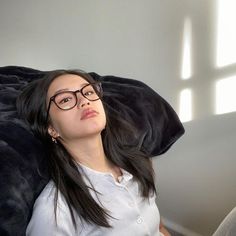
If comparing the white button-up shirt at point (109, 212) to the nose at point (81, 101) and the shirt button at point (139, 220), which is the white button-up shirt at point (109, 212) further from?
the nose at point (81, 101)

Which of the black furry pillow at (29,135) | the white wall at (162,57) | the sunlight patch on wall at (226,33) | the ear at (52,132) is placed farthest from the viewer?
the white wall at (162,57)

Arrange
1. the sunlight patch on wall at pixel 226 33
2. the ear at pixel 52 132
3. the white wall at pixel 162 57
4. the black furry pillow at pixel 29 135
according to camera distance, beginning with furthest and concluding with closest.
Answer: the white wall at pixel 162 57, the sunlight patch on wall at pixel 226 33, the ear at pixel 52 132, the black furry pillow at pixel 29 135

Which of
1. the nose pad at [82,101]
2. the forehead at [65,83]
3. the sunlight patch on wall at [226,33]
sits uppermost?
the sunlight patch on wall at [226,33]

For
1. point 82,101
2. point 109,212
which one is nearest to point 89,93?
point 82,101

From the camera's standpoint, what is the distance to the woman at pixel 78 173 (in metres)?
1.02

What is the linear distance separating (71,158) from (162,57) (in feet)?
2.48

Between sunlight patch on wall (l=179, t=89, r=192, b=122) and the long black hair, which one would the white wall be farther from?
the long black hair

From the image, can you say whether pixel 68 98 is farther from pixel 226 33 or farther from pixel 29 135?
pixel 226 33

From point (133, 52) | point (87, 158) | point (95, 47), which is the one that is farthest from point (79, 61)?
point (87, 158)

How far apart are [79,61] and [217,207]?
0.99 meters

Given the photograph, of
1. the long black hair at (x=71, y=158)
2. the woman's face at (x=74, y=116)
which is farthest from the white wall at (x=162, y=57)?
the woman's face at (x=74, y=116)

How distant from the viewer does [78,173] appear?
1112mm

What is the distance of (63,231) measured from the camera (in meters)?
0.98

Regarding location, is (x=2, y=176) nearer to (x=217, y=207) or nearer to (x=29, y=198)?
(x=29, y=198)
